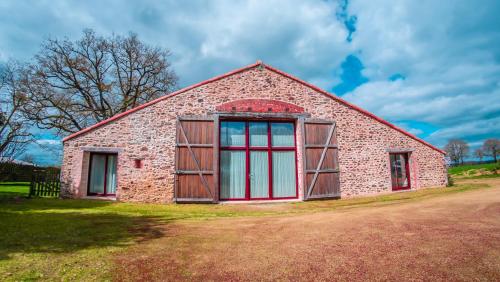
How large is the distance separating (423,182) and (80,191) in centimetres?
1506

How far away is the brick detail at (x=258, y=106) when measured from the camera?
36.0 ft

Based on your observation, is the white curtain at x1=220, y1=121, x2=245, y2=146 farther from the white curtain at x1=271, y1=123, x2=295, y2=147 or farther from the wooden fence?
the wooden fence

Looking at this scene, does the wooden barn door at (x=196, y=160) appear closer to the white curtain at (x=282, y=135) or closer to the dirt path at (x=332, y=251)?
the white curtain at (x=282, y=135)

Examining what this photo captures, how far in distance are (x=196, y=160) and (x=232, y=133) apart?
1.85 meters

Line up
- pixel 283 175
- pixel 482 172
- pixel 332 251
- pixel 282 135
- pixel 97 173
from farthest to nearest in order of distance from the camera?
pixel 482 172 < pixel 282 135 < pixel 283 175 < pixel 97 173 < pixel 332 251

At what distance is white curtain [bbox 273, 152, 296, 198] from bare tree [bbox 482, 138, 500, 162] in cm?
3795

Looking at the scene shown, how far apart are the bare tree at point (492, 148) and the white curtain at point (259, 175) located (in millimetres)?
38998

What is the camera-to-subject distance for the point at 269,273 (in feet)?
10.7

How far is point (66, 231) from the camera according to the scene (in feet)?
17.3

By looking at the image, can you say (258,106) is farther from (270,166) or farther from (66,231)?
(66,231)

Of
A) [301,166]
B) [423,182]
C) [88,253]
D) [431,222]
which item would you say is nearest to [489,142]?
[423,182]

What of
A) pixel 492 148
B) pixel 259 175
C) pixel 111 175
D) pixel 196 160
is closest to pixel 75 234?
pixel 196 160

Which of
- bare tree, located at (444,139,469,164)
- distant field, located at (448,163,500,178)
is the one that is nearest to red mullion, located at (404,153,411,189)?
distant field, located at (448,163,500,178)

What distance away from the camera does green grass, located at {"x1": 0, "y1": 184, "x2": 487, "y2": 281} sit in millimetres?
3303
